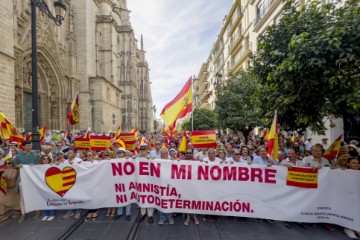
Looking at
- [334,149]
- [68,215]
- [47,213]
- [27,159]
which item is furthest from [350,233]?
[27,159]

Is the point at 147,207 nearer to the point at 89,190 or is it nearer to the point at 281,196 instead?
the point at 89,190

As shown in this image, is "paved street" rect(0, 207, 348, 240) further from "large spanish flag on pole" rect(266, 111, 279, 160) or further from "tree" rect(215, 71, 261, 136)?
"tree" rect(215, 71, 261, 136)

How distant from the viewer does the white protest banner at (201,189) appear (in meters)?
4.42

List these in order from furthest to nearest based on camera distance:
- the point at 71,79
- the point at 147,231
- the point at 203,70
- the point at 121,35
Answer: the point at 203,70 < the point at 121,35 < the point at 71,79 < the point at 147,231

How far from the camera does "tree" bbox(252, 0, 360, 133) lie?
13.1ft

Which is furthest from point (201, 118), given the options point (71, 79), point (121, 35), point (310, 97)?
point (310, 97)

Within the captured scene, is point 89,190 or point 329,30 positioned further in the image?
point 89,190

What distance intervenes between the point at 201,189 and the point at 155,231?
48.0 inches

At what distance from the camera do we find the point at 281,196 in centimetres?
460

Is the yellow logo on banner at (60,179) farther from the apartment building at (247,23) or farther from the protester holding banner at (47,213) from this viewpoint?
the apartment building at (247,23)

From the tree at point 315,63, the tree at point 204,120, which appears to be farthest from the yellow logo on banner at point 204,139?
the tree at point 204,120

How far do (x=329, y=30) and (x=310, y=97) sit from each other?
4.34ft

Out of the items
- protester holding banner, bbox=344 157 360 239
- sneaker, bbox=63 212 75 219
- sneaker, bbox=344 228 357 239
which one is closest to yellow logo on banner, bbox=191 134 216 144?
protester holding banner, bbox=344 157 360 239

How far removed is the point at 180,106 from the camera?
714 cm
